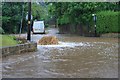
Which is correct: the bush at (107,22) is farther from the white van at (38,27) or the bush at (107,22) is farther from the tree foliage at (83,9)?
the white van at (38,27)

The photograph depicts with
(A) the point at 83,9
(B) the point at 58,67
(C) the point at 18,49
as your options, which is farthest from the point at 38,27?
(B) the point at 58,67

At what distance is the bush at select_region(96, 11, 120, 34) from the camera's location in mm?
29359

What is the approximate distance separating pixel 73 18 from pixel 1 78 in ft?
87.2

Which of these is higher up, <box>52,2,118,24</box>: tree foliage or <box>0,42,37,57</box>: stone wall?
<box>52,2,118,24</box>: tree foliage

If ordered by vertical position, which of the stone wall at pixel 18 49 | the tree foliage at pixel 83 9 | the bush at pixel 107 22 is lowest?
the stone wall at pixel 18 49

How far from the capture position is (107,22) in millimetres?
30062

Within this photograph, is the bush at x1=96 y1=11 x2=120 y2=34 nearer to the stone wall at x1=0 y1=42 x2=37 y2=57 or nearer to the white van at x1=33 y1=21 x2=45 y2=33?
the white van at x1=33 y1=21 x2=45 y2=33

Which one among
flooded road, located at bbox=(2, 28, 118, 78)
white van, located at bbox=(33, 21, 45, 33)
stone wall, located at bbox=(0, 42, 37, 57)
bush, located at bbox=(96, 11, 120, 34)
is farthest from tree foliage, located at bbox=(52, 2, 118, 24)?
flooded road, located at bbox=(2, 28, 118, 78)

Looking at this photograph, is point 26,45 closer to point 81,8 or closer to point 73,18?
point 81,8

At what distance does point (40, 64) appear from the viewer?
1050 cm

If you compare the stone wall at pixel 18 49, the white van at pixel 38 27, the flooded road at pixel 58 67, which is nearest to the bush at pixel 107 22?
the white van at pixel 38 27

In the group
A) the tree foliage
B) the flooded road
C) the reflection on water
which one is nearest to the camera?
the flooded road

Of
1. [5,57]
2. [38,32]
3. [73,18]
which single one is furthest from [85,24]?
[5,57]

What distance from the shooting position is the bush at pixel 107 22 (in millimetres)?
29359
